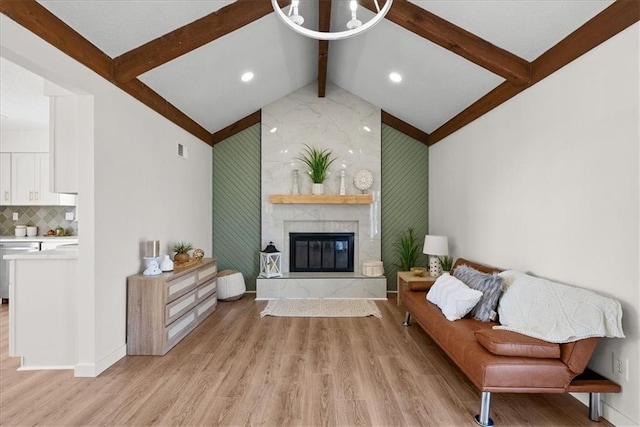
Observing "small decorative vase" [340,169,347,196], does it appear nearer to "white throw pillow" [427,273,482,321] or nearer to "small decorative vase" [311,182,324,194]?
"small decorative vase" [311,182,324,194]

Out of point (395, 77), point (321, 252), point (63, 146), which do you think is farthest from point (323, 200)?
point (63, 146)

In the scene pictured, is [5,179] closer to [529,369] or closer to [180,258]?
[180,258]

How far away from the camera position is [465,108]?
165 inches

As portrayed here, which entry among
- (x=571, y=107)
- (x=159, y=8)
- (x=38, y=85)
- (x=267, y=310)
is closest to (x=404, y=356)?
(x=267, y=310)

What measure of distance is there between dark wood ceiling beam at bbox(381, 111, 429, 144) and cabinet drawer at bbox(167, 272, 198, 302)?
3966 millimetres

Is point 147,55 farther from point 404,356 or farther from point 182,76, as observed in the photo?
point 404,356

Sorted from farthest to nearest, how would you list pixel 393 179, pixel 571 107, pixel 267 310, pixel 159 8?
pixel 393 179 < pixel 267 310 < pixel 159 8 < pixel 571 107

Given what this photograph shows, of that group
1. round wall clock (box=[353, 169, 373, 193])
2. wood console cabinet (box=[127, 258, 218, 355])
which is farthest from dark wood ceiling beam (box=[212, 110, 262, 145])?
wood console cabinet (box=[127, 258, 218, 355])

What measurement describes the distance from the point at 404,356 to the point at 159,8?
3710 mm

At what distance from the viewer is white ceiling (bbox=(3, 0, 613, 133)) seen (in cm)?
247

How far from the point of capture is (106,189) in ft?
9.26

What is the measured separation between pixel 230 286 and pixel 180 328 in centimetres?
151

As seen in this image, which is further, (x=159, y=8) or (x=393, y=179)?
(x=393, y=179)

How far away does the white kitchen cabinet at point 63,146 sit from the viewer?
2.79 metres
